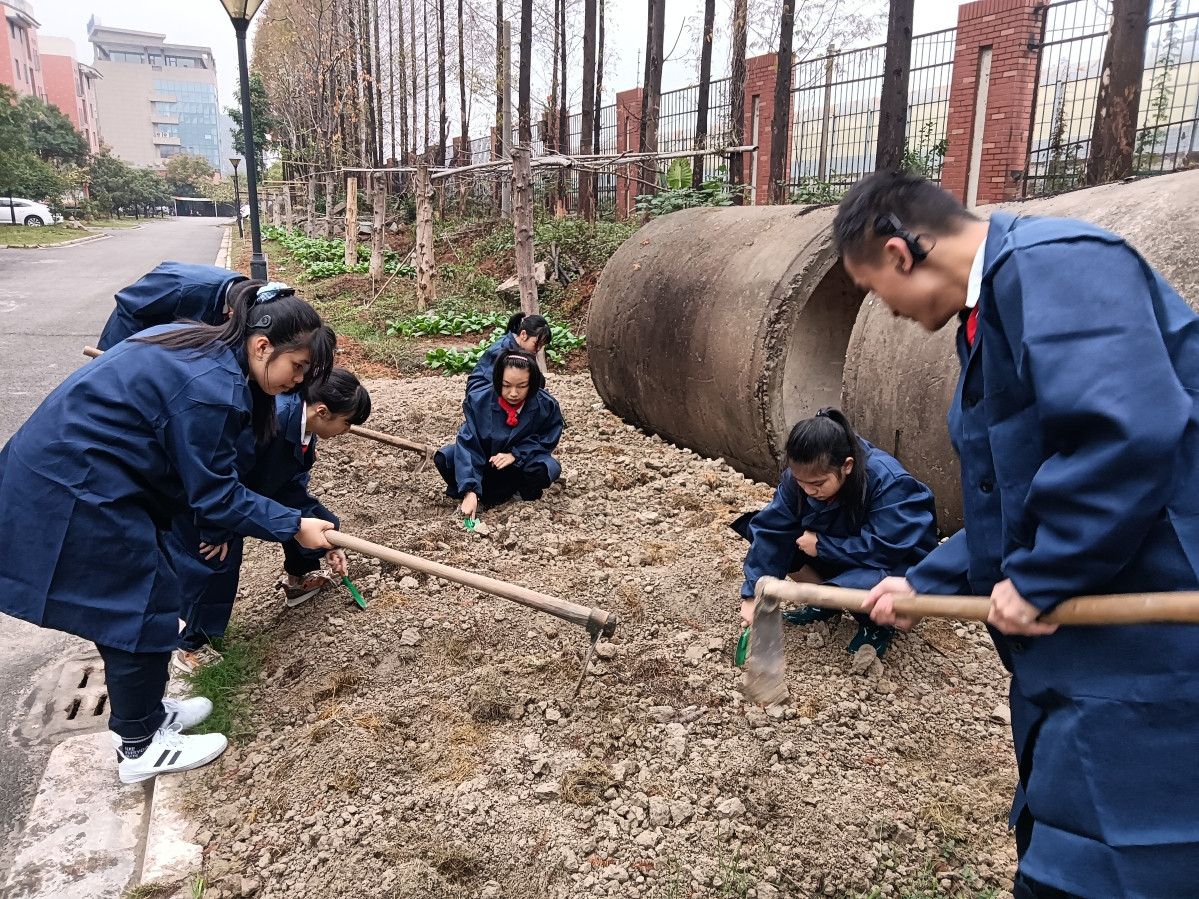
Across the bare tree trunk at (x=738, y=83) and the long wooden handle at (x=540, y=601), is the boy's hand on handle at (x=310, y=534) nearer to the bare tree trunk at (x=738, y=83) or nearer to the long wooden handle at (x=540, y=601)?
the long wooden handle at (x=540, y=601)

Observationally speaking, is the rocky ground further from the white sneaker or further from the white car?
the white car

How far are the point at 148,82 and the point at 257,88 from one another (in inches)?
4053

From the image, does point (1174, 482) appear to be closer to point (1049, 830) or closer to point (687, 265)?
point (1049, 830)

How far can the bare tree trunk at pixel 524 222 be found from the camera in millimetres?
7766

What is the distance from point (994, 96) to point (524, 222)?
597 cm

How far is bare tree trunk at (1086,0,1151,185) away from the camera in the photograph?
6289mm

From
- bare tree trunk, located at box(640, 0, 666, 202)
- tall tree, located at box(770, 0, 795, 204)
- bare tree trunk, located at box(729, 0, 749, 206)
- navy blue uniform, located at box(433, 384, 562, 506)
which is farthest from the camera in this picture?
bare tree trunk, located at box(640, 0, 666, 202)

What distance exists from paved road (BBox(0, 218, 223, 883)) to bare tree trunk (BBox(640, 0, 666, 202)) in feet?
26.1

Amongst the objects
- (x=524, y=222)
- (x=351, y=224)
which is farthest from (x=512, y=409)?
(x=351, y=224)

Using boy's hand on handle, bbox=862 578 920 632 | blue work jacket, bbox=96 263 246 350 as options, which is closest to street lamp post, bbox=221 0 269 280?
blue work jacket, bbox=96 263 246 350

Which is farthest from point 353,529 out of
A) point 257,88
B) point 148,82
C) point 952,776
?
point 148,82

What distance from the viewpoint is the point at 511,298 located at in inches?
453

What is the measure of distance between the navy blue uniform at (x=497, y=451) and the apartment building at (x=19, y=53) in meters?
59.4

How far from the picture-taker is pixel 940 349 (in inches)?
137
